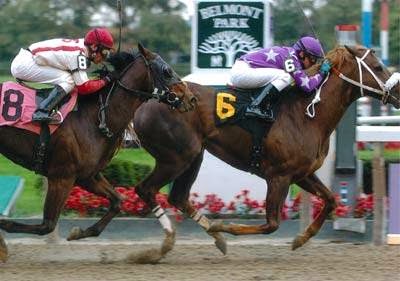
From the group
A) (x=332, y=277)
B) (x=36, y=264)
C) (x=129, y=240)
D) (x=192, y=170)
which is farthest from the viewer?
(x=129, y=240)

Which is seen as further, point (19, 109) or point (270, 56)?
point (270, 56)

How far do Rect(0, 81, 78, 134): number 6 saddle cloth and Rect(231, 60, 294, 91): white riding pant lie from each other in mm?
1553

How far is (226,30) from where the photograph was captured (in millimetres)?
10812

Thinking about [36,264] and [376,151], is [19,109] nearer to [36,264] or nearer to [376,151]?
[36,264]

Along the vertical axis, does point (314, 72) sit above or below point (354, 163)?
above

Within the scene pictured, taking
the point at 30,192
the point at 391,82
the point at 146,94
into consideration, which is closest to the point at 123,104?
the point at 146,94

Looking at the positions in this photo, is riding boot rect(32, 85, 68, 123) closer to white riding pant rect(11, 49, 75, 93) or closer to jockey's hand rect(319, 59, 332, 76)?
white riding pant rect(11, 49, 75, 93)

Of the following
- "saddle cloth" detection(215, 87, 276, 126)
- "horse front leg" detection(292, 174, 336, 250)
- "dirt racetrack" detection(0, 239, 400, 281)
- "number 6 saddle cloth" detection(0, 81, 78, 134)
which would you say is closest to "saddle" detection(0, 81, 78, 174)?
"number 6 saddle cloth" detection(0, 81, 78, 134)

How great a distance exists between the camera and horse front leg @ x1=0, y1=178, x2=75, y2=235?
7.99m

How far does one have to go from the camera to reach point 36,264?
8250 mm

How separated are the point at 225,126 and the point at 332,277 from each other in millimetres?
1806

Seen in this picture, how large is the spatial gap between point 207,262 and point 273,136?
1.27 meters

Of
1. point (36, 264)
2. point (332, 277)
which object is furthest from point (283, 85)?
point (36, 264)

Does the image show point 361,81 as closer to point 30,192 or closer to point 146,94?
point 146,94
